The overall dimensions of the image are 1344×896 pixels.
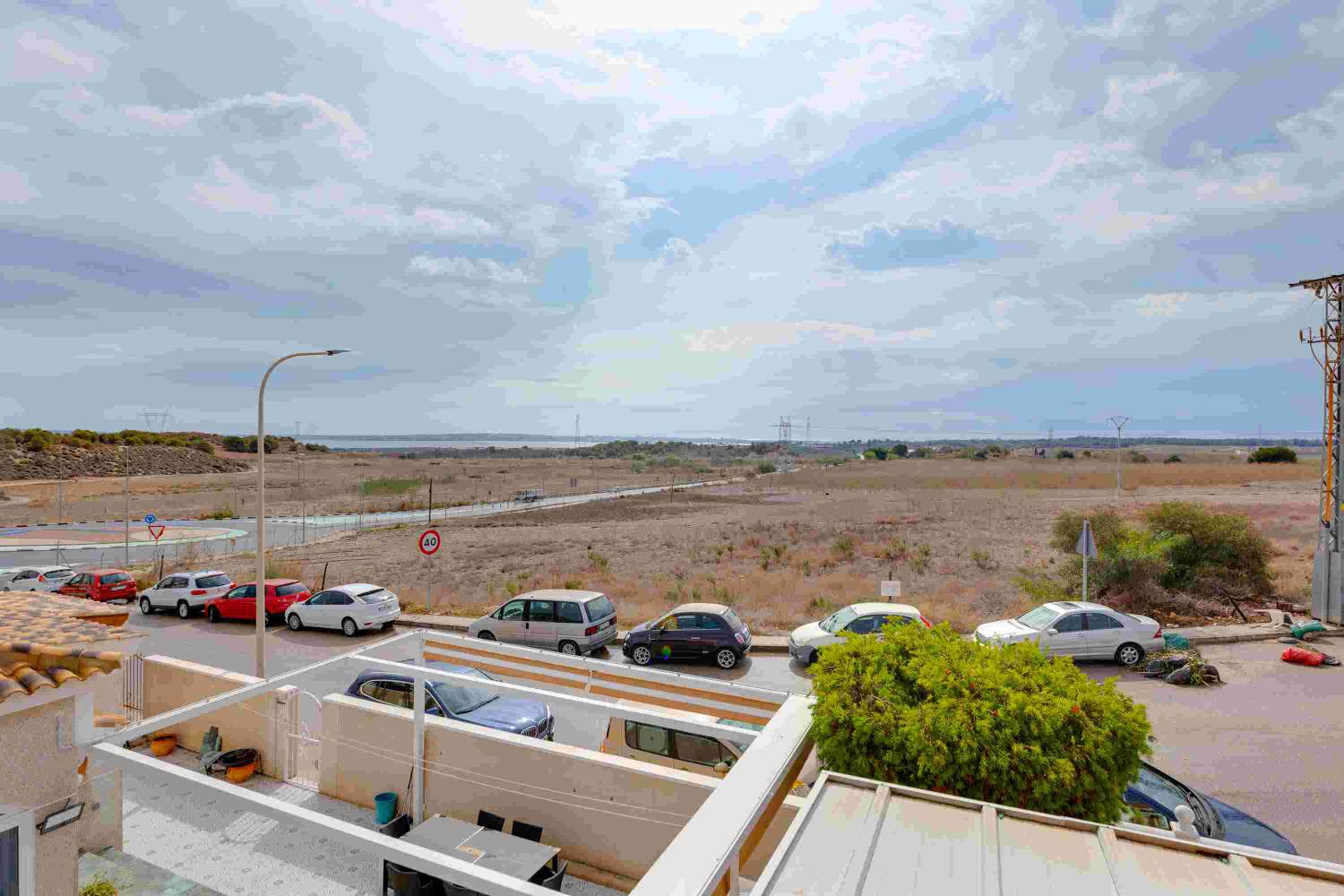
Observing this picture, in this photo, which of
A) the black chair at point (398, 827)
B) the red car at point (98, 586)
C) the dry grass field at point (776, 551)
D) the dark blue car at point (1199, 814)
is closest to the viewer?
the dark blue car at point (1199, 814)

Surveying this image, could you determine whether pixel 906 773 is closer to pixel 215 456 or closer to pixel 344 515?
pixel 344 515

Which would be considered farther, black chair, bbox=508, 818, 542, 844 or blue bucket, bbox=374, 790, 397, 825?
blue bucket, bbox=374, 790, 397, 825

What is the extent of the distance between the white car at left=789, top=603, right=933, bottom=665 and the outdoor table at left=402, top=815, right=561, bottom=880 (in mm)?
8716

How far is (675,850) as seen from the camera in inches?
135

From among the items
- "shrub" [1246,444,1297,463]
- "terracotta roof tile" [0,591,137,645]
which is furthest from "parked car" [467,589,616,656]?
"shrub" [1246,444,1297,463]

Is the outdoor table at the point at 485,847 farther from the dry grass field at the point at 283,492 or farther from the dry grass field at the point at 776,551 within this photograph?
the dry grass field at the point at 283,492

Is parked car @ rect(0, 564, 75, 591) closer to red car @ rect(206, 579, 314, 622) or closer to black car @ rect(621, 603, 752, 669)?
red car @ rect(206, 579, 314, 622)

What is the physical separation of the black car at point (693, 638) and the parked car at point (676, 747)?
6.50m

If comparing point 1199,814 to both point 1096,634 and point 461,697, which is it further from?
point 461,697

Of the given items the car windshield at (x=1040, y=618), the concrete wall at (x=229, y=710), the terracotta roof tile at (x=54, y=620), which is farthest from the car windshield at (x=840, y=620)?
the terracotta roof tile at (x=54, y=620)

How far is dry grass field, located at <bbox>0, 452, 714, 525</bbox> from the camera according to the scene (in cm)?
A: 5894

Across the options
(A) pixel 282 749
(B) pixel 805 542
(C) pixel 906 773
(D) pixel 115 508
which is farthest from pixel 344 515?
(C) pixel 906 773

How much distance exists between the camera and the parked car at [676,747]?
8461 millimetres

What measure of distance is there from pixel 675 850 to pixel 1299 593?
2712 cm
